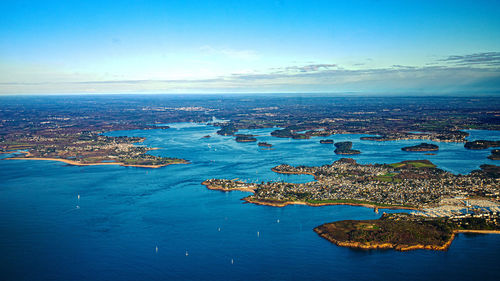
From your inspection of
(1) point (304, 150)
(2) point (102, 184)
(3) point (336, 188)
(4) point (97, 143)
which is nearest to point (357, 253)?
(3) point (336, 188)

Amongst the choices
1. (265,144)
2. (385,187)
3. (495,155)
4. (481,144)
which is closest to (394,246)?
(385,187)

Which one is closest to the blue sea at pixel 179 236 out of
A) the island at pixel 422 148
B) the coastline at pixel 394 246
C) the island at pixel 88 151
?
the coastline at pixel 394 246

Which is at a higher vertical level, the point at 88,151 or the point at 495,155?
the point at 495,155

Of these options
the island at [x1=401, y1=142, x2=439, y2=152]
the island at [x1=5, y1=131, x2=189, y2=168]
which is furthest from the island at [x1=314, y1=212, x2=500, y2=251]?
the island at [x1=5, y1=131, x2=189, y2=168]

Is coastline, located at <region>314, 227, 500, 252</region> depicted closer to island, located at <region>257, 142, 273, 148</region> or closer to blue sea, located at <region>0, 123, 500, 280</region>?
blue sea, located at <region>0, 123, 500, 280</region>

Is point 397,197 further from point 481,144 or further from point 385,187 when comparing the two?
point 481,144

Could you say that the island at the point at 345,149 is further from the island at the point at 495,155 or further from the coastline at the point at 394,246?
the coastline at the point at 394,246
